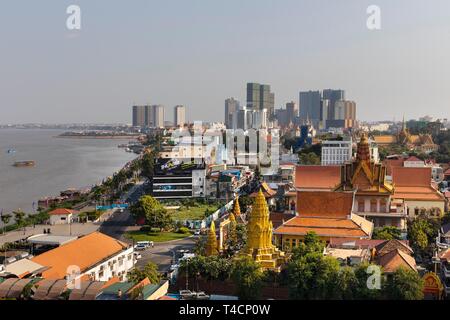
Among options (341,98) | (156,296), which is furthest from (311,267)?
(341,98)

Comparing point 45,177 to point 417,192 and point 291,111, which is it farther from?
point 291,111

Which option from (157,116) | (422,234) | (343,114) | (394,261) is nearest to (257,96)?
(343,114)

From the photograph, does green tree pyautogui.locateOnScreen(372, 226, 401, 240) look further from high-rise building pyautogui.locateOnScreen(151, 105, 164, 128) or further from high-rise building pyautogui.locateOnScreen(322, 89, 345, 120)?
high-rise building pyautogui.locateOnScreen(151, 105, 164, 128)

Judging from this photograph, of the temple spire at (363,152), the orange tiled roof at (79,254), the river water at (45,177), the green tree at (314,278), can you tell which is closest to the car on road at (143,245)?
the orange tiled roof at (79,254)

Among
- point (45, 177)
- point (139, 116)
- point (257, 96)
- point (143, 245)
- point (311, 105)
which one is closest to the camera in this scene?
point (143, 245)

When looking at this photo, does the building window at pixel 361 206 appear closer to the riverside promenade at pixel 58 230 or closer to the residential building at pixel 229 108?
the riverside promenade at pixel 58 230

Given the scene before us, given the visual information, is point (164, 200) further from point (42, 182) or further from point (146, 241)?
point (42, 182)

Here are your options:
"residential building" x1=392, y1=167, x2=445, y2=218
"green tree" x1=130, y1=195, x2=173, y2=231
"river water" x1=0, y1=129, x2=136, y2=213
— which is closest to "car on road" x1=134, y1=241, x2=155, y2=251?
"green tree" x1=130, y1=195, x2=173, y2=231

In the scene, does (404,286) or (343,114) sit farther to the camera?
(343,114)
